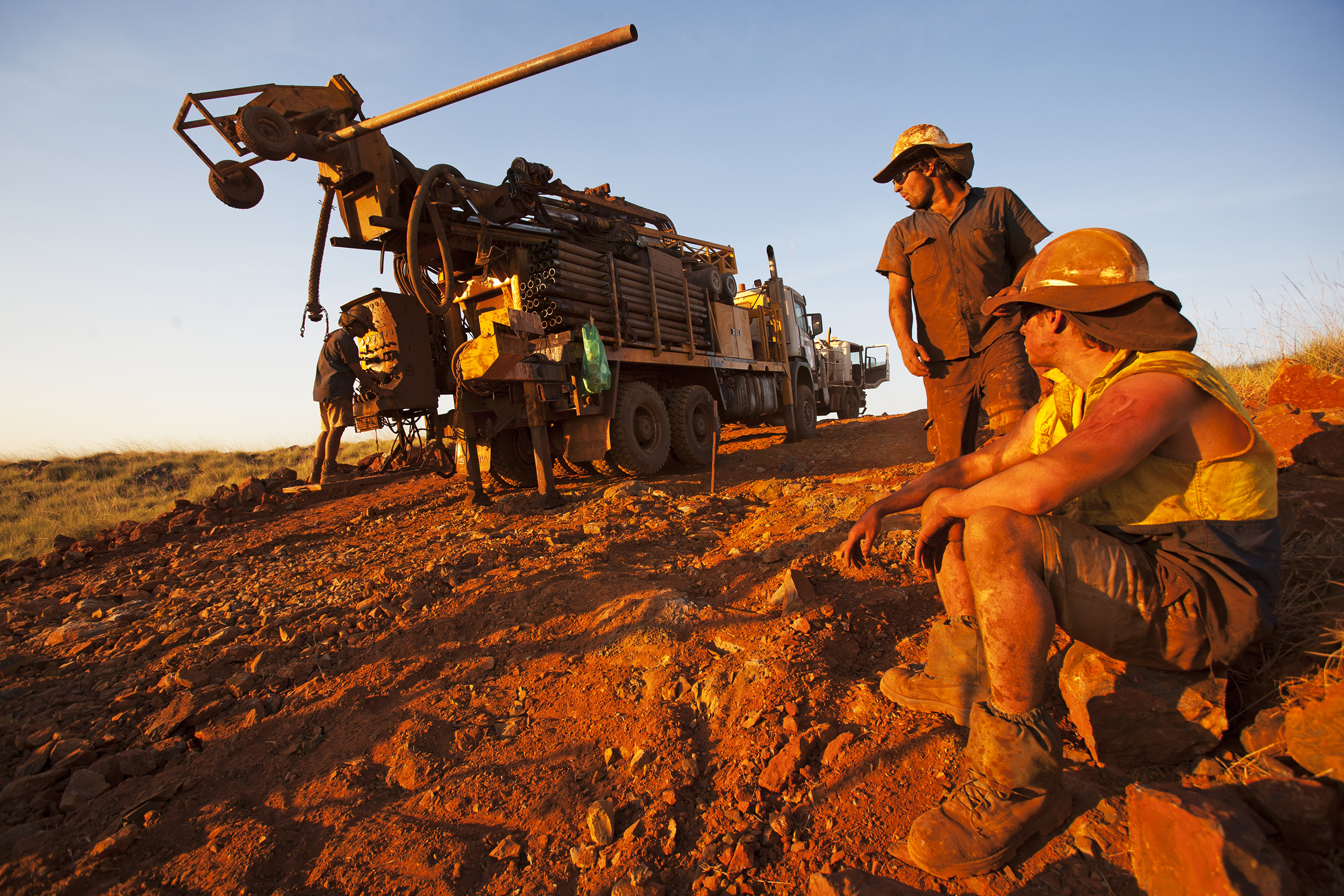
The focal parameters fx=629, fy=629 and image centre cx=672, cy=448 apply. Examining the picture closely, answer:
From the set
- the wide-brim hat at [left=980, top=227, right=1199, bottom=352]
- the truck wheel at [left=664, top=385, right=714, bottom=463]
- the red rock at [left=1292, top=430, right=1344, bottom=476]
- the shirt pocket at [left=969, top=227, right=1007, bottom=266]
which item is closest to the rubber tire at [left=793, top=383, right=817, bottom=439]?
the truck wheel at [left=664, top=385, right=714, bottom=463]

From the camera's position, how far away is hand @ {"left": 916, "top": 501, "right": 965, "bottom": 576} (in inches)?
73.9

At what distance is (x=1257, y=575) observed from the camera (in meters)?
1.53

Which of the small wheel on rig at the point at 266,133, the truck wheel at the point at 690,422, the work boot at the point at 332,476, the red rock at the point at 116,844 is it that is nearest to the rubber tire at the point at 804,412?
the truck wheel at the point at 690,422

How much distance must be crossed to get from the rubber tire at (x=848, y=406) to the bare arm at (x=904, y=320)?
18.3 m

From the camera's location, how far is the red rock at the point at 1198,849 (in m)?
1.18

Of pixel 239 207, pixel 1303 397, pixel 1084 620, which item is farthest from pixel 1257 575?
A: pixel 239 207

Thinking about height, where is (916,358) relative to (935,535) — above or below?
above

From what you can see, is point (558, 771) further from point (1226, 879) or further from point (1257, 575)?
point (1257, 575)

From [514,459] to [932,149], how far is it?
543 cm

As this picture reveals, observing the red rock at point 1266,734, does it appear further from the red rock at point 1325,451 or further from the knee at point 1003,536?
the red rock at point 1325,451

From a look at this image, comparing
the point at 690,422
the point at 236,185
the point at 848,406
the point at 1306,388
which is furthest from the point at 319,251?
the point at 848,406

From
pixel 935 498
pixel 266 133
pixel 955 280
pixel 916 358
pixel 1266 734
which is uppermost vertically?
pixel 266 133

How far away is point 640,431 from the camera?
730 cm

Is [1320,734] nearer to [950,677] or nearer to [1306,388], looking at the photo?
[950,677]
